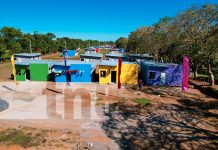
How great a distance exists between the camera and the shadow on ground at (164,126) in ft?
54.3

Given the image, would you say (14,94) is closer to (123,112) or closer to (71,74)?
(71,74)

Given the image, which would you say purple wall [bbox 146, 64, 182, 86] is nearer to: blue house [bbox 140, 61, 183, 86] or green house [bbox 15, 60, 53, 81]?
blue house [bbox 140, 61, 183, 86]

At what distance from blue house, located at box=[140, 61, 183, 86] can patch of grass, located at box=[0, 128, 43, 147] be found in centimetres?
2284

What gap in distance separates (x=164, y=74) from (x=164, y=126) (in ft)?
58.7

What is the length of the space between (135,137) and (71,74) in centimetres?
2130

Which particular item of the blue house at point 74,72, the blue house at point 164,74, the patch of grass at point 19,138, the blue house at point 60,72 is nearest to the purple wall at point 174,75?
the blue house at point 164,74

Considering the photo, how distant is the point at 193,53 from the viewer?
3438 centimetres

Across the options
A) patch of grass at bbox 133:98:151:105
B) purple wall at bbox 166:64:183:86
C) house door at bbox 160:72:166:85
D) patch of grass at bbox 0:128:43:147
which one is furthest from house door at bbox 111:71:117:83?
patch of grass at bbox 0:128:43:147

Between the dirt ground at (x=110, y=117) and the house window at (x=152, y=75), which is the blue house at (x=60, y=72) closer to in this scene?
the dirt ground at (x=110, y=117)

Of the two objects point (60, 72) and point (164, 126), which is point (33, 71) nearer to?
point (60, 72)

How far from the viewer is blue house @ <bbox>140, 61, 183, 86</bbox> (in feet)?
120

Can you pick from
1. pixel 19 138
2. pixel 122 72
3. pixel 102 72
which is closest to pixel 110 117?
pixel 19 138

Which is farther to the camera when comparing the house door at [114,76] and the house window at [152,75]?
the house door at [114,76]

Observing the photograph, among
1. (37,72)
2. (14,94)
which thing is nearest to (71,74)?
(37,72)
